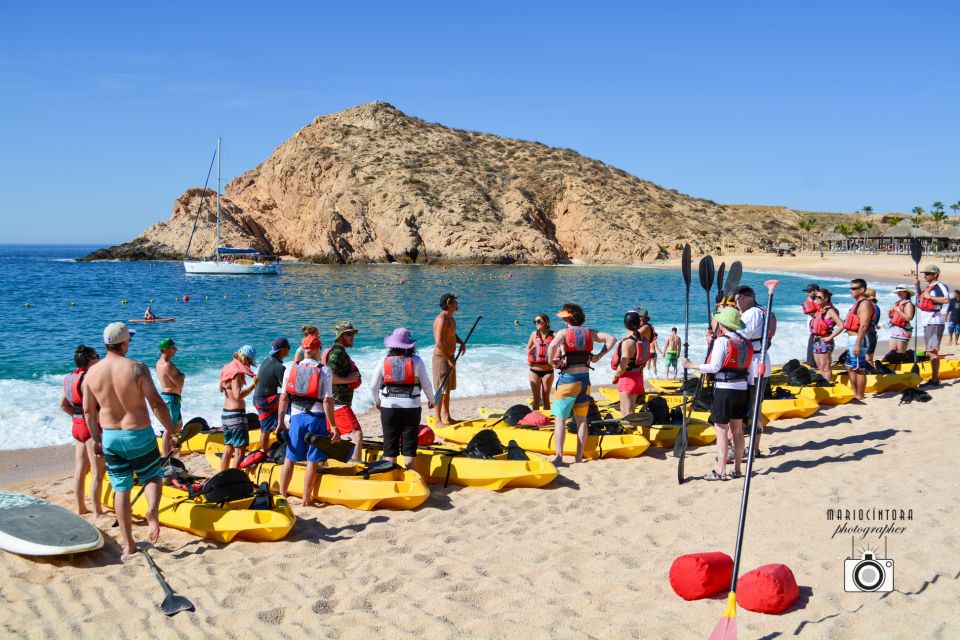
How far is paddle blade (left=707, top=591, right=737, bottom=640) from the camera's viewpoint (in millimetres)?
3799

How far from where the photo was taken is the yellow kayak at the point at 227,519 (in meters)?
5.73

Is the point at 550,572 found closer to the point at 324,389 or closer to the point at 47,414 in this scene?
the point at 324,389

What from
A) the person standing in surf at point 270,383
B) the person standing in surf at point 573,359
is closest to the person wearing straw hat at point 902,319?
the person standing in surf at point 573,359

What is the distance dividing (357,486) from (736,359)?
383 cm

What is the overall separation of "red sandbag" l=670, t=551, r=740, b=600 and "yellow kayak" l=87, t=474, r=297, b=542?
10.5 feet

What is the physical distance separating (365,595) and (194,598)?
119 cm

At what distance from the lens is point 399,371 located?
654 centimetres

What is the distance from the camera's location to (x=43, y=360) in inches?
712

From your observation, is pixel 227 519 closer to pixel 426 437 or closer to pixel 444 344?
pixel 426 437

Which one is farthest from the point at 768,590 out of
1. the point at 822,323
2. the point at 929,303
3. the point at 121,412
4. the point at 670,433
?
the point at 929,303

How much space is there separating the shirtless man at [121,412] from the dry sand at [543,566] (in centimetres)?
76

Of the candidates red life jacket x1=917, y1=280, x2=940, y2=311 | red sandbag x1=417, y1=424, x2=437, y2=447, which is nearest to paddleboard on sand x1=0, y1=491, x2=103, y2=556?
red sandbag x1=417, y1=424, x2=437, y2=447

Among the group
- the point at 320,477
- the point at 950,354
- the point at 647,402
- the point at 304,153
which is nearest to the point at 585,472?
the point at 647,402

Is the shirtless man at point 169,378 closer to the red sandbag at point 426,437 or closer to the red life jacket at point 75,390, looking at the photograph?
the red life jacket at point 75,390
